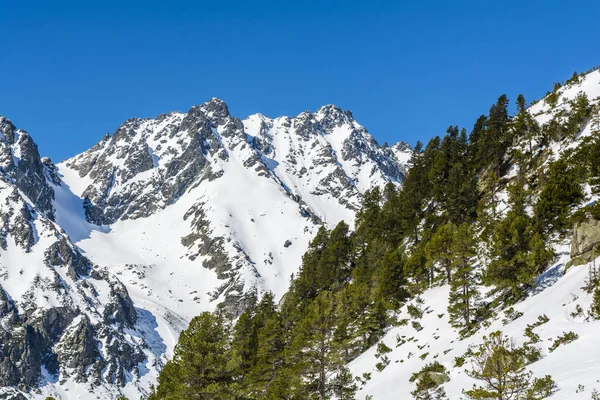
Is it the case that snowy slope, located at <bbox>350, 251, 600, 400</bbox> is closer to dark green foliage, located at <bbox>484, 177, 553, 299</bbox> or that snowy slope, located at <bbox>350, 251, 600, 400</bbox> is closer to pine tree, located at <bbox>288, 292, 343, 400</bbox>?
dark green foliage, located at <bbox>484, 177, 553, 299</bbox>

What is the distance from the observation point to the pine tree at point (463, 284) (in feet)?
139

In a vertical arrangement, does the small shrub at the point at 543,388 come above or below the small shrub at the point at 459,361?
below

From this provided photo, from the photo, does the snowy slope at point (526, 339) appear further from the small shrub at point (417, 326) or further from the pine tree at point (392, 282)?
the pine tree at point (392, 282)

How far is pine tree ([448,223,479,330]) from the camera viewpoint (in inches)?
1662

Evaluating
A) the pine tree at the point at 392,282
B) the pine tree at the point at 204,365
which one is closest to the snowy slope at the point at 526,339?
the pine tree at the point at 392,282

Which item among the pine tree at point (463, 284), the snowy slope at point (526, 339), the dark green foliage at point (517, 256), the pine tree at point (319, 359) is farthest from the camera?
the pine tree at point (463, 284)

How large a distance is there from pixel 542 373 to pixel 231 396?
1718 centimetres

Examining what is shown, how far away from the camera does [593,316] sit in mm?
28656

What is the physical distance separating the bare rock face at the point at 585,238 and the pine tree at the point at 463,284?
829 centimetres

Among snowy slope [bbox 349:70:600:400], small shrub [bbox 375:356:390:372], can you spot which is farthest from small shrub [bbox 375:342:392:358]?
small shrub [bbox 375:356:390:372]

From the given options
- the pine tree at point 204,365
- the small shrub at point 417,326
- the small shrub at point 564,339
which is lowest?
the small shrub at point 564,339

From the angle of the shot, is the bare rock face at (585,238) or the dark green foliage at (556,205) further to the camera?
the dark green foliage at (556,205)

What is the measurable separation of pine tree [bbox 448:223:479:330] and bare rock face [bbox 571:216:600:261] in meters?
8.29

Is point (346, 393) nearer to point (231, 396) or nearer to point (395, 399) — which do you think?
point (395, 399)
